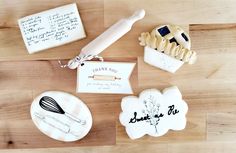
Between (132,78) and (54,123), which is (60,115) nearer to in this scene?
(54,123)

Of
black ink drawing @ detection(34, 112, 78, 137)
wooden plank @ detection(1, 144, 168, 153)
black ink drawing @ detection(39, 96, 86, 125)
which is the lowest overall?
wooden plank @ detection(1, 144, 168, 153)

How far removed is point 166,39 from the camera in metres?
0.91

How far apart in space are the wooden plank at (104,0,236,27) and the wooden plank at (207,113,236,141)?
0.80 feet

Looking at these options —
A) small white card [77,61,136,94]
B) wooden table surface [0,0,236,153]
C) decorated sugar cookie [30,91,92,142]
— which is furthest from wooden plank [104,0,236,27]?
decorated sugar cookie [30,91,92,142]

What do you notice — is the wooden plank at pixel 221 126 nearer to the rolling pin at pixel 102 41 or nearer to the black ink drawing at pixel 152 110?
the black ink drawing at pixel 152 110

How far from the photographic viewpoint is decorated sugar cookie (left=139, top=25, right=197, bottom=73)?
2.95 feet

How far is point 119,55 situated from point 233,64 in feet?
0.96

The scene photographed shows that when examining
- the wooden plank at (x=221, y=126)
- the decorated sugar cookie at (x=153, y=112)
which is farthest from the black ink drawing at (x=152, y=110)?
the wooden plank at (x=221, y=126)

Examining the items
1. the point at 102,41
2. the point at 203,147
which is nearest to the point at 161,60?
the point at 102,41

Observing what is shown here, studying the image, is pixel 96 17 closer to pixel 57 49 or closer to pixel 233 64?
pixel 57 49

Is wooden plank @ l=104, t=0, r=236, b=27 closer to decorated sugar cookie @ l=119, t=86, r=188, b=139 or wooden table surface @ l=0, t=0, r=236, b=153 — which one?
wooden table surface @ l=0, t=0, r=236, b=153

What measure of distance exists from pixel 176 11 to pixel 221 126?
322 mm

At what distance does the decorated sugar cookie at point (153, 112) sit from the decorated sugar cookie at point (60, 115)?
0.33ft

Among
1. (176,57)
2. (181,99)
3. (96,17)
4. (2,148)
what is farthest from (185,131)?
(2,148)
